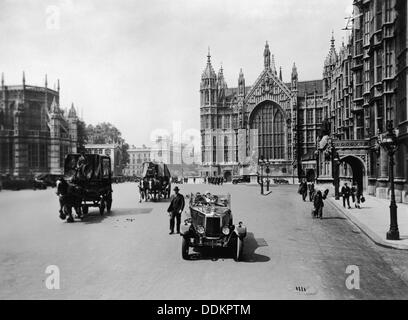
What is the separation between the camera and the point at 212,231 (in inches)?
433

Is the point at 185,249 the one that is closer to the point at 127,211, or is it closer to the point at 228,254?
the point at 228,254

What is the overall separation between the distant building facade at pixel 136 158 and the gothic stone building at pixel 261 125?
5246cm

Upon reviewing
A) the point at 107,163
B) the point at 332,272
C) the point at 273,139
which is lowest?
the point at 332,272

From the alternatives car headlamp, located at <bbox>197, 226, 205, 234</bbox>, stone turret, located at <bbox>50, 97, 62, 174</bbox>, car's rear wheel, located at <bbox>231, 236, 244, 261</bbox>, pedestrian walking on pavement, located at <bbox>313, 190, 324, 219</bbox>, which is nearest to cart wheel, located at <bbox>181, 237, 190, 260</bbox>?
car headlamp, located at <bbox>197, 226, 205, 234</bbox>

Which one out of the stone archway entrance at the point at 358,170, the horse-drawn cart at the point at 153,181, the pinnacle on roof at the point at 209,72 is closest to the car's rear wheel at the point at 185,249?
the horse-drawn cart at the point at 153,181

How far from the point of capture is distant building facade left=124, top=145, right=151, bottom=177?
428ft

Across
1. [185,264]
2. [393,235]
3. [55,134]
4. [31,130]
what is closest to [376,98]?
[393,235]

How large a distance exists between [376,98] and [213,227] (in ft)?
87.4

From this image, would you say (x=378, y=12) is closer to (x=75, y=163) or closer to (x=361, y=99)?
(x=361, y=99)

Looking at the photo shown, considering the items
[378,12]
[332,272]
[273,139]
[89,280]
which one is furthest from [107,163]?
[273,139]

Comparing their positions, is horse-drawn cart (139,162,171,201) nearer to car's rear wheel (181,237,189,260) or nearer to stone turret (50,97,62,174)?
stone turret (50,97,62,174)

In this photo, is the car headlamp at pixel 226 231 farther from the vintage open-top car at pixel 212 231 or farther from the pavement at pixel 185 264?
the pavement at pixel 185 264

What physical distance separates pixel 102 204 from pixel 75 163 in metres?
2.62
